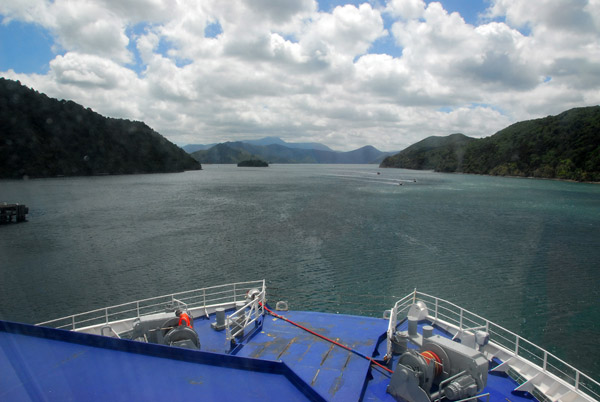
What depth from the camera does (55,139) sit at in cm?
15575

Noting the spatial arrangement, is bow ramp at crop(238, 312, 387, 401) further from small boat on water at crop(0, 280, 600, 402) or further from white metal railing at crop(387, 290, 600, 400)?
white metal railing at crop(387, 290, 600, 400)

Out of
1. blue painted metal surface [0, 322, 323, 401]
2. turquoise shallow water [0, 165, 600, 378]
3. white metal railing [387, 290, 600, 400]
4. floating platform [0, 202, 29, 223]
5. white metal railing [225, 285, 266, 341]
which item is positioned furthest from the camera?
floating platform [0, 202, 29, 223]

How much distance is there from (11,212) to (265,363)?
64.4 m

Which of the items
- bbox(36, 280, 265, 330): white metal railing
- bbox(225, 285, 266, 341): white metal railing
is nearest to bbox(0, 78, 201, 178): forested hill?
bbox(36, 280, 265, 330): white metal railing

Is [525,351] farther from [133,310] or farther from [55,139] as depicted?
[55,139]

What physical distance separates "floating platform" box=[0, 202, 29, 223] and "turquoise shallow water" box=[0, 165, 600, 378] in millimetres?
1838

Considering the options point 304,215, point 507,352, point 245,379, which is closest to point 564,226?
point 304,215

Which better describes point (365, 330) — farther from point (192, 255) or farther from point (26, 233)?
point (26, 233)

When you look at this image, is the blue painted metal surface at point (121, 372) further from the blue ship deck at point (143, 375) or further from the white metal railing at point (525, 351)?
the white metal railing at point (525, 351)

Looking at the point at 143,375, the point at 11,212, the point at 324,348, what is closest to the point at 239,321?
the point at 324,348

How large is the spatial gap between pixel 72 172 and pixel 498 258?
17482 centimetres

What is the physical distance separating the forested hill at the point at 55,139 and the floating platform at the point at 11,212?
344 feet

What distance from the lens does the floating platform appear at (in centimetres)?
5325

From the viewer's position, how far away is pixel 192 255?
34969 millimetres
